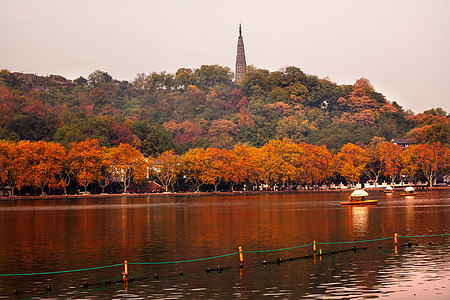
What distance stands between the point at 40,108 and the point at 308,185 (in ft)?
288

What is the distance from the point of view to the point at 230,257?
39.2m

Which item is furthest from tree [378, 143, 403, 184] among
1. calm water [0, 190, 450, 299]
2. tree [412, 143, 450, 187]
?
calm water [0, 190, 450, 299]

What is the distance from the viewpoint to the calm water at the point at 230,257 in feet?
94.4

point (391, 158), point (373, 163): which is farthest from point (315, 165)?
point (391, 158)

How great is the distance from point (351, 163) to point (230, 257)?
126 meters

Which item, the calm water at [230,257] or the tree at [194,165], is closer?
the calm water at [230,257]

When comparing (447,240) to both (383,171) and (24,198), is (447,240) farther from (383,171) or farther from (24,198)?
(383,171)

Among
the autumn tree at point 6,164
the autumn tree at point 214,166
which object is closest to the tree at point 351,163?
the autumn tree at point 214,166

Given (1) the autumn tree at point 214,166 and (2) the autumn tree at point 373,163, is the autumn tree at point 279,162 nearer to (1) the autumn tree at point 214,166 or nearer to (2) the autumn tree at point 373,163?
(1) the autumn tree at point 214,166

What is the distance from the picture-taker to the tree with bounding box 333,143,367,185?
6304 inches

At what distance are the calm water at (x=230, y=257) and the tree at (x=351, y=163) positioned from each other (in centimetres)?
8843

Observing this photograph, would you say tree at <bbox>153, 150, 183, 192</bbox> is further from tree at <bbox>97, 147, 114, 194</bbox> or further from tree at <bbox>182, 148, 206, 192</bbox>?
tree at <bbox>97, 147, 114, 194</bbox>

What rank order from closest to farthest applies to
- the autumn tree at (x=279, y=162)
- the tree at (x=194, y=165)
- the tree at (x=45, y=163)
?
1. the tree at (x=45, y=163)
2. the tree at (x=194, y=165)
3. the autumn tree at (x=279, y=162)

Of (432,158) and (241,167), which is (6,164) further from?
(432,158)
